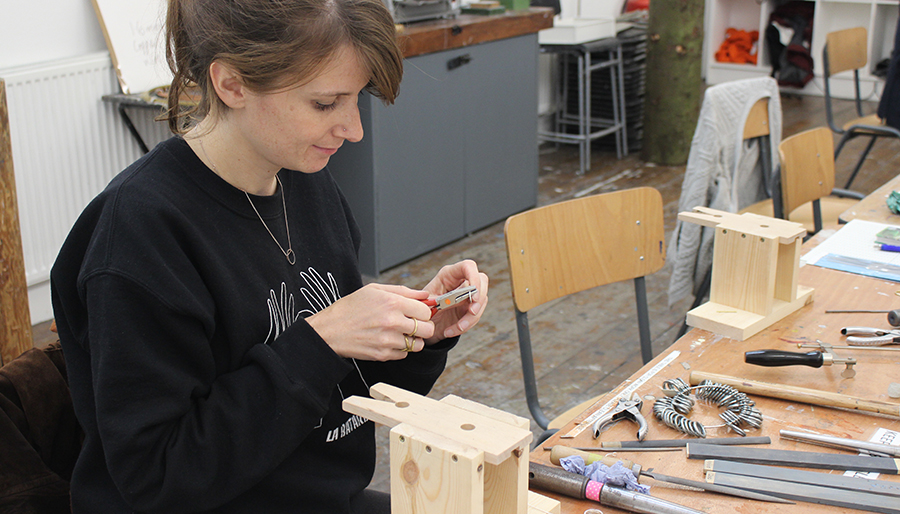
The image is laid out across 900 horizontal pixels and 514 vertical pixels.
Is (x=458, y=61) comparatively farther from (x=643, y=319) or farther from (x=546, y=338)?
(x=643, y=319)

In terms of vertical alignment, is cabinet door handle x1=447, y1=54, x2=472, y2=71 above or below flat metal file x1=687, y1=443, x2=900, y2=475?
above

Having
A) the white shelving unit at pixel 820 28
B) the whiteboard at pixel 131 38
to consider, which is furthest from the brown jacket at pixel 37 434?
the white shelving unit at pixel 820 28

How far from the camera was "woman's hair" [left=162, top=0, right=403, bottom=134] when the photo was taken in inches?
37.3

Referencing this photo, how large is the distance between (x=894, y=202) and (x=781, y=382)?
1075 mm

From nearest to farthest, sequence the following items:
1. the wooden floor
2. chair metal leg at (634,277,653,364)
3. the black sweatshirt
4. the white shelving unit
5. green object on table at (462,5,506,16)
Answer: the black sweatshirt < chair metal leg at (634,277,653,364) < the wooden floor < green object on table at (462,5,506,16) < the white shelving unit

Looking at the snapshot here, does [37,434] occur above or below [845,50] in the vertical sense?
below

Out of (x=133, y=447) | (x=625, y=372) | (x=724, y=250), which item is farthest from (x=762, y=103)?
(x=133, y=447)

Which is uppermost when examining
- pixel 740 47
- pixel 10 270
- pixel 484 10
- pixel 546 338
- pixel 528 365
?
pixel 484 10

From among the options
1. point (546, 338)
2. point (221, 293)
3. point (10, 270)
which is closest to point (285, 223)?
point (221, 293)

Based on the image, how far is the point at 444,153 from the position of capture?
12.6ft

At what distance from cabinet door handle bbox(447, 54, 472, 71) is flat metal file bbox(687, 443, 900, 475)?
113 inches

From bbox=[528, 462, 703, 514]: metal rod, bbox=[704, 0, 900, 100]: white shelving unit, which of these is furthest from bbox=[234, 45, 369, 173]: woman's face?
bbox=[704, 0, 900, 100]: white shelving unit

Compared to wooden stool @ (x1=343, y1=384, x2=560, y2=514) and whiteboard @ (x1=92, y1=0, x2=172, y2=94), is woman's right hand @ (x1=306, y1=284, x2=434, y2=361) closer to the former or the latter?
wooden stool @ (x1=343, y1=384, x2=560, y2=514)

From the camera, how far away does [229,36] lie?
96cm
